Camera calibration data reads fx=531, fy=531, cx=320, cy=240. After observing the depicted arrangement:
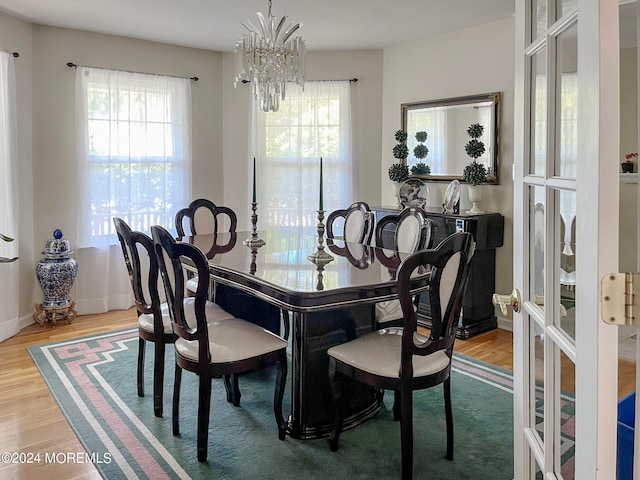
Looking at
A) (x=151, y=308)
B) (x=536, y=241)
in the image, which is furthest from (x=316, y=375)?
(x=536, y=241)

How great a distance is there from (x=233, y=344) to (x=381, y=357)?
2.31 ft

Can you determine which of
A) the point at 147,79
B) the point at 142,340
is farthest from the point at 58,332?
the point at 147,79

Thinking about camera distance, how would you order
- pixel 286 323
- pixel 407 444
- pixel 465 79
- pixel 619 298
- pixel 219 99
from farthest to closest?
pixel 219 99, pixel 465 79, pixel 286 323, pixel 407 444, pixel 619 298

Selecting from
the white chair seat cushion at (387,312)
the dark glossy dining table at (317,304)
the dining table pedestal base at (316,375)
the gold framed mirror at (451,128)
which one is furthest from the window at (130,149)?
the dining table pedestal base at (316,375)

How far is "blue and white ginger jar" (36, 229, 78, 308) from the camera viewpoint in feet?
14.7

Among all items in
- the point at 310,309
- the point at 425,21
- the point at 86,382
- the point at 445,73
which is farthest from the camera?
the point at 445,73

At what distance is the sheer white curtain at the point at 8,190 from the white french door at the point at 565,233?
13.3 ft

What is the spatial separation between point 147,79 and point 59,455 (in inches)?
146

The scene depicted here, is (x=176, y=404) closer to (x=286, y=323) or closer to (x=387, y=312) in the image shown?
(x=286, y=323)

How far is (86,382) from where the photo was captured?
10.8 ft

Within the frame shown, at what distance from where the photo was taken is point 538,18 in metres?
1.33

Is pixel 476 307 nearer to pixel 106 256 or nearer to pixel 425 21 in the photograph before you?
pixel 425 21

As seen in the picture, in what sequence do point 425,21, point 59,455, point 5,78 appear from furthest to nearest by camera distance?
point 425,21 → point 5,78 → point 59,455

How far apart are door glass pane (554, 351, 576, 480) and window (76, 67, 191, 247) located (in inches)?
182
